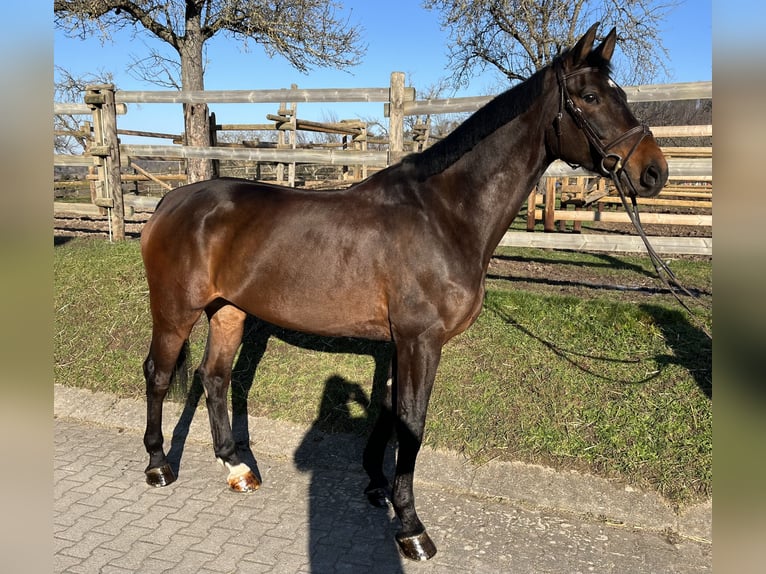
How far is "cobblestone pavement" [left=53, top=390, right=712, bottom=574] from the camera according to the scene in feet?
8.21

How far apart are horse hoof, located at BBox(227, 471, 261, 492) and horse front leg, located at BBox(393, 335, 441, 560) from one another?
97cm

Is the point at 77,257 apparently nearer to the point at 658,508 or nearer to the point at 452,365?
the point at 452,365

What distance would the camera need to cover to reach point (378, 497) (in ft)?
9.96

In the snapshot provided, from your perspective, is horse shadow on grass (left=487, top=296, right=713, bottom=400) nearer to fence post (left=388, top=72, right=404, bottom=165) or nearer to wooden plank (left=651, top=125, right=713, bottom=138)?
fence post (left=388, top=72, right=404, bottom=165)

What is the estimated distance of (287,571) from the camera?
2.43m

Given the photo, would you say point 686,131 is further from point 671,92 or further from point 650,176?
point 650,176

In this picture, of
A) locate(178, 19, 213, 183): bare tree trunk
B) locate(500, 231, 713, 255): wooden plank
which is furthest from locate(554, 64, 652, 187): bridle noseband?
locate(178, 19, 213, 183): bare tree trunk

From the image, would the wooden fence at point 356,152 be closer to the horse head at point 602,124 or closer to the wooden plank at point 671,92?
the wooden plank at point 671,92

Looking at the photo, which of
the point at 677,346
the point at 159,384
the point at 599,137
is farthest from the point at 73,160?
the point at 677,346

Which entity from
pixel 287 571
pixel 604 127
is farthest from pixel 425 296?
pixel 287 571

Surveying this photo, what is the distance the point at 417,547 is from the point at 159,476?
1734 mm

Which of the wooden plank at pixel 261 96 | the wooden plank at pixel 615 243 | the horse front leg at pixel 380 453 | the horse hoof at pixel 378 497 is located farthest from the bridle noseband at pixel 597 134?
the wooden plank at pixel 261 96

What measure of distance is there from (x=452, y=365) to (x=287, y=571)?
85.2 inches

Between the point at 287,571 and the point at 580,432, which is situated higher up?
the point at 580,432
